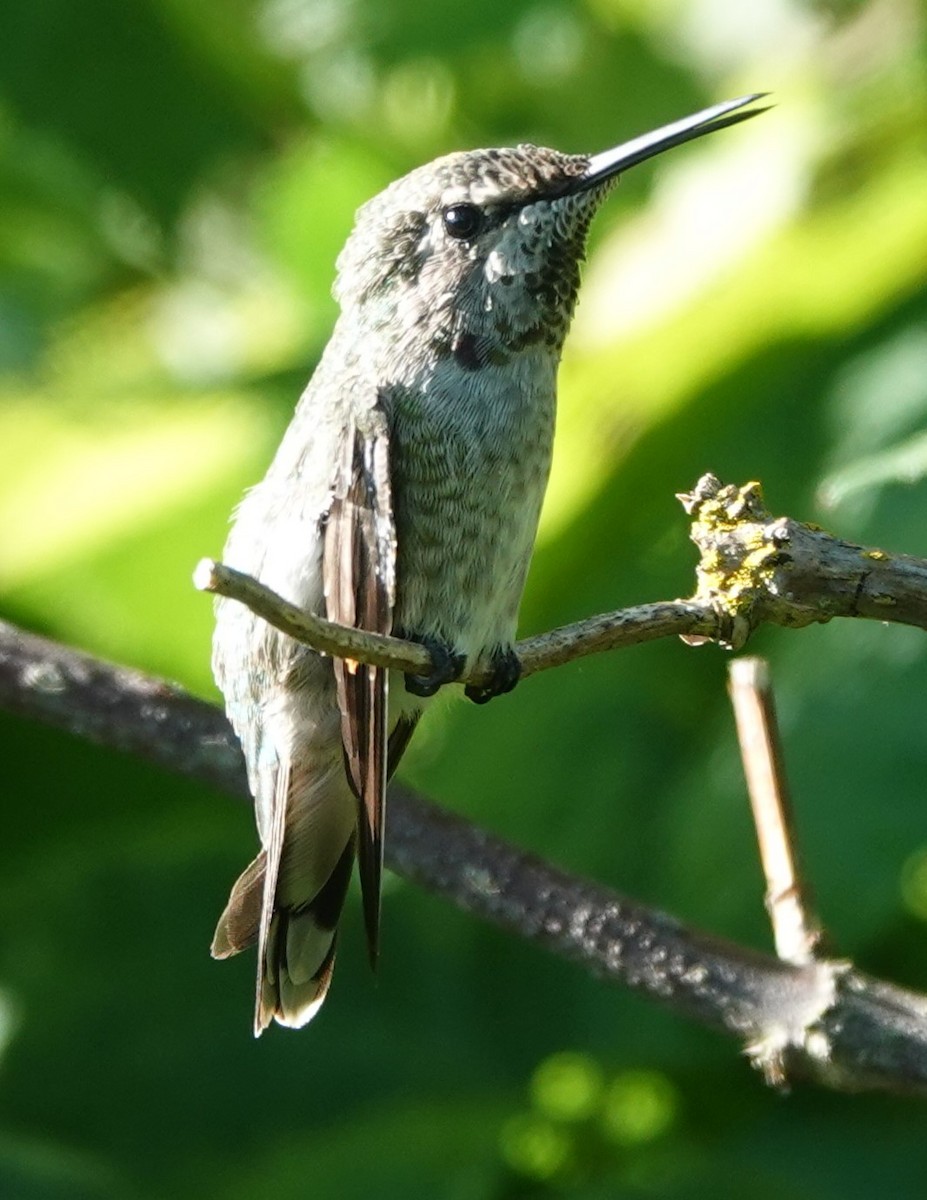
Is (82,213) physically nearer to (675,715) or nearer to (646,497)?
(646,497)

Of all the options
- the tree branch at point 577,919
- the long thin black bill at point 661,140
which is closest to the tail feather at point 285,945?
the tree branch at point 577,919

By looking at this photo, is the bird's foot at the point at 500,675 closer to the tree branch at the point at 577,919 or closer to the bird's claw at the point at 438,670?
the bird's claw at the point at 438,670

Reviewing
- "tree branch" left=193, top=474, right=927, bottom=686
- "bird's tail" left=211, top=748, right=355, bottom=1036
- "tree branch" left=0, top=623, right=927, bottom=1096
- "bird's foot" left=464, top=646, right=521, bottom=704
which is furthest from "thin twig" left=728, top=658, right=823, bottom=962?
"bird's tail" left=211, top=748, right=355, bottom=1036

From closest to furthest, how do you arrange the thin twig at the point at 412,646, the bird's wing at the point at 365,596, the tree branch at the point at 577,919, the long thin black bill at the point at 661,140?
the thin twig at the point at 412,646, the tree branch at the point at 577,919, the bird's wing at the point at 365,596, the long thin black bill at the point at 661,140

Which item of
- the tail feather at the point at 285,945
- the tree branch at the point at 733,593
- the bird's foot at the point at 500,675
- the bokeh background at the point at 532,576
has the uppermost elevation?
the bokeh background at the point at 532,576

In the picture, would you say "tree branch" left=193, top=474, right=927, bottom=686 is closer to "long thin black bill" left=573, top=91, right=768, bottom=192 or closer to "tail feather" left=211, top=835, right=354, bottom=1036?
"tail feather" left=211, top=835, right=354, bottom=1036

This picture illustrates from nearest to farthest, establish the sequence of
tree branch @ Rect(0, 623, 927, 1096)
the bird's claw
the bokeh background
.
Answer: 1. tree branch @ Rect(0, 623, 927, 1096)
2. the bird's claw
3. the bokeh background
